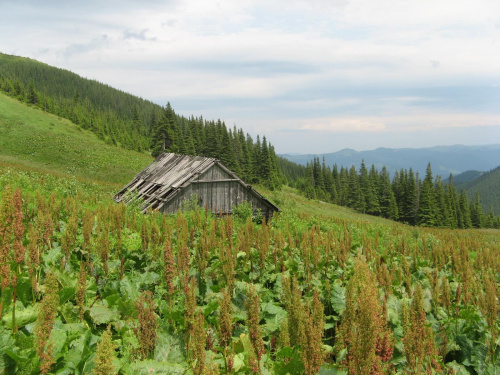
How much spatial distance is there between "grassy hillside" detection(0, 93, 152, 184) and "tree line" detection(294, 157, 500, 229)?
171ft

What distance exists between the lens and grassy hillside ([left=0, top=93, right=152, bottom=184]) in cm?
5831

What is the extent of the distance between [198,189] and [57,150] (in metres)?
52.6

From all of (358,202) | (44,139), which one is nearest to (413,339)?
(44,139)

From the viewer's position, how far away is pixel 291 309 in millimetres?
3514

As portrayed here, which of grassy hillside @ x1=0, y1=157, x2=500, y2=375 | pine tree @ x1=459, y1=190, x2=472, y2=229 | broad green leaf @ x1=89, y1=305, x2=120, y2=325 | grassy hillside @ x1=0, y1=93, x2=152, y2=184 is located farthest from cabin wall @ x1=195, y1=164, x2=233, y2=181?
pine tree @ x1=459, y1=190, x2=472, y2=229

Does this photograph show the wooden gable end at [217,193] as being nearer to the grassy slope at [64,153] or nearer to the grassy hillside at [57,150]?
the grassy slope at [64,153]

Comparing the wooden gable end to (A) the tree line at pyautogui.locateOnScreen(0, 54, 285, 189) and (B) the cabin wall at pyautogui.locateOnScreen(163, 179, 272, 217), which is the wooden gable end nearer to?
(B) the cabin wall at pyautogui.locateOnScreen(163, 179, 272, 217)

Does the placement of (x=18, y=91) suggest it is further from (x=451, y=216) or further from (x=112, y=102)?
(x=451, y=216)

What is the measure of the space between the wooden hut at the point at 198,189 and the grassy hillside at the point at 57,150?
115 feet

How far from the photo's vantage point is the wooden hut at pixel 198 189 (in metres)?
21.8

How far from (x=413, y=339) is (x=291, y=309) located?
1146 millimetres

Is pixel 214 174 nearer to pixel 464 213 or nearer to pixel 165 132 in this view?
pixel 165 132

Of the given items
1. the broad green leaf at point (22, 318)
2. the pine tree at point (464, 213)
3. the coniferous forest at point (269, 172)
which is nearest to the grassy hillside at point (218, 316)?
the broad green leaf at point (22, 318)

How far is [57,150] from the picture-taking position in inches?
2547
